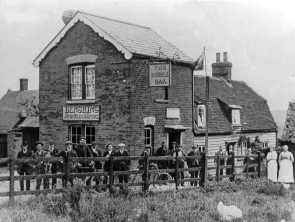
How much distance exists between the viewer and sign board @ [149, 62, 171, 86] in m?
17.5

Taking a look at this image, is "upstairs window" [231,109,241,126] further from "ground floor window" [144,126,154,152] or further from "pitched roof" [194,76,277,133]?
"ground floor window" [144,126,154,152]

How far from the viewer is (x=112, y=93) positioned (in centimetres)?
1912

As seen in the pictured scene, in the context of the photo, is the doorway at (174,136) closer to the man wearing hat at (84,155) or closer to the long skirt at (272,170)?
the long skirt at (272,170)

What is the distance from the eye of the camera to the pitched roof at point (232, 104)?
26094 mm

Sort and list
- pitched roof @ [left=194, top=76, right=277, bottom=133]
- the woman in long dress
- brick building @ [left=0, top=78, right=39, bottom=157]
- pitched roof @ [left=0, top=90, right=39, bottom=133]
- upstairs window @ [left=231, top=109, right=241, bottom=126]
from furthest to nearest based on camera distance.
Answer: pitched roof @ [left=0, top=90, right=39, bottom=133] → upstairs window @ [left=231, top=109, right=241, bottom=126] → pitched roof @ [left=194, top=76, right=277, bottom=133] → brick building @ [left=0, top=78, right=39, bottom=157] → the woman in long dress

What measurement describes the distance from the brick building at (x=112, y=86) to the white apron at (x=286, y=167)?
4.72 meters

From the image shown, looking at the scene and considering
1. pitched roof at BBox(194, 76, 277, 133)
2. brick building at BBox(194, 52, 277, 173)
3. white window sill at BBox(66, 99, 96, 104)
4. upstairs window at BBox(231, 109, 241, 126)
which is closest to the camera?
white window sill at BBox(66, 99, 96, 104)

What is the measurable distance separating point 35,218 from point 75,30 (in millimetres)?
12192

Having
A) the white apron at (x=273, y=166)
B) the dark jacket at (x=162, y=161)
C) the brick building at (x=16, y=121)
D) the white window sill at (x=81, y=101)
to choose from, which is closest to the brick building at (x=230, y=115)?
the white apron at (x=273, y=166)

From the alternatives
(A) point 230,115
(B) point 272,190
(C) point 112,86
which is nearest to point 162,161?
(B) point 272,190

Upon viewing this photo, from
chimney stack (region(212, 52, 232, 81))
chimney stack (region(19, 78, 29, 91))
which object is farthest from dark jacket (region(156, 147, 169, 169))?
chimney stack (region(19, 78, 29, 91))

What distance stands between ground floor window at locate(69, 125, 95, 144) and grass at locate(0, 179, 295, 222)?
7103 mm

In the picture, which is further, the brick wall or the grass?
the brick wall

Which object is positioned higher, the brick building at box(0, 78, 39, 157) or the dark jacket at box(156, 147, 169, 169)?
the brick building at box(0, 78, 39, 157)
